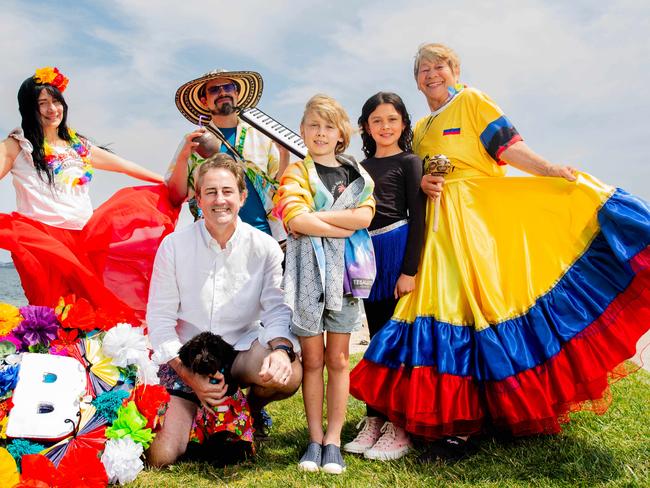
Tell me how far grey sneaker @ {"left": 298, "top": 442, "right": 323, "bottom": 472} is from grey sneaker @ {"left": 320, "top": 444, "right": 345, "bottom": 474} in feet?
0.08

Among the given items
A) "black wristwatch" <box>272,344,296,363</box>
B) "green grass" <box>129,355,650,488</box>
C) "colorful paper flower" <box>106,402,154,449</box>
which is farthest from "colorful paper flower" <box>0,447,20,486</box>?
"black wristwatch" <box>272,344,296,363</box>

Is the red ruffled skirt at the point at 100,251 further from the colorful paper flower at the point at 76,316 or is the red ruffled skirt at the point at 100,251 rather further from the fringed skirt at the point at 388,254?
the fringed skirt at the point at 388,254

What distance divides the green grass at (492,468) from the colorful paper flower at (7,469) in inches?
21.0

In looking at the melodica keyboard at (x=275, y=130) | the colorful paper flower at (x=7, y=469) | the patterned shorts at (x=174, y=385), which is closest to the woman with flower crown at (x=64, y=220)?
the patterned shorts at (x=174, y=385)

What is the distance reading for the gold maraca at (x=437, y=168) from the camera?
3.09 meters

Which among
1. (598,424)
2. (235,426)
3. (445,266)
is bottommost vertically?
(598,424)

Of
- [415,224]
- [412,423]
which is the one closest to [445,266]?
[415,224]

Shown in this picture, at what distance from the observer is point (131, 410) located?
270 centimetres

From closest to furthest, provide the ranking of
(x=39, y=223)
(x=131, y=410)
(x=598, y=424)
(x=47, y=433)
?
(x=47, y=433)
(x=131, y=410)
(x=598, y=424)
(x=39, y=223)

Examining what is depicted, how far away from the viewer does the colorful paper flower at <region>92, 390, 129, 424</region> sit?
263 cm

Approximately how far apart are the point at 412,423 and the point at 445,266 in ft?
2.72

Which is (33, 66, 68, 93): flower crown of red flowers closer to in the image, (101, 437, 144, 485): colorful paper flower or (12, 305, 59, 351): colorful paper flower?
(12, 305, 59, 351): colorful paper flower

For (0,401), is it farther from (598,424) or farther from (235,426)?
(598,424)

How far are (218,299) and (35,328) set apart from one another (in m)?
0.87
